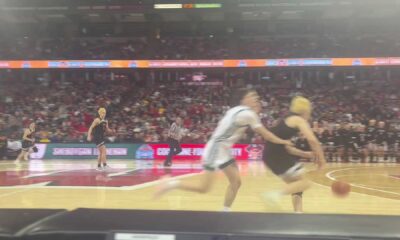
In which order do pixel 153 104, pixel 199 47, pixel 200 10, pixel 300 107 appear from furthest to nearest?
pixel 199 47, pixel 200 10, pixel 153 104, pixel 300 107

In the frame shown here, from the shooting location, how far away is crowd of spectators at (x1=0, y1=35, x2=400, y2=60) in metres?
30.0

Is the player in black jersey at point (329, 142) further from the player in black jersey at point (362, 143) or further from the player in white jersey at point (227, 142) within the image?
the player in white jersey at point (227, 142)

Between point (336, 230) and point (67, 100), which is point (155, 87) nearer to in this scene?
point (67, 100)

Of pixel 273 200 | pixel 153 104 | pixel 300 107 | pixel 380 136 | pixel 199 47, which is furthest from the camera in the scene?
pixel 199 47

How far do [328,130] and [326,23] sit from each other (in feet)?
46.0

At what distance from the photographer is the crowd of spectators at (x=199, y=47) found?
98.3 feet

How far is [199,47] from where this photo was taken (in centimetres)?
3184

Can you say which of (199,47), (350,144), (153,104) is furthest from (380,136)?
(199,47)

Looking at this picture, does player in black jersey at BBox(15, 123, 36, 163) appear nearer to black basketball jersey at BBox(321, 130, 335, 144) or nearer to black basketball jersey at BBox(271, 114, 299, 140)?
black basketball jersey at BBox(321, 130, 335, 144)

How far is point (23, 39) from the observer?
108 feet

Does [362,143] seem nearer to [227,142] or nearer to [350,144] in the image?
[350,144]

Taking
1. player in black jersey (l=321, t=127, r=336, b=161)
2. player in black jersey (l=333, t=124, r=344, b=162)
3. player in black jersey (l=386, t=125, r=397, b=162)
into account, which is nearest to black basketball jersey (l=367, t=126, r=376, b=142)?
player in black jersey (l=386, t=125, r=397, b=162)

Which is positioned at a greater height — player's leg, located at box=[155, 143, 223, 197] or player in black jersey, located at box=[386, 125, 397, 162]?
player's leg, located at box=[155, 143, 223, 197]

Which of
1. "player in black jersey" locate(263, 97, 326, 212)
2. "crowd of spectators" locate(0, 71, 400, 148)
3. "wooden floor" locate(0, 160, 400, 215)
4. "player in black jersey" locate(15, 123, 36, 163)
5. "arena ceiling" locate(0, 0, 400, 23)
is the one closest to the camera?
"player in black jersey" locate(263, 97, 326, 212)
